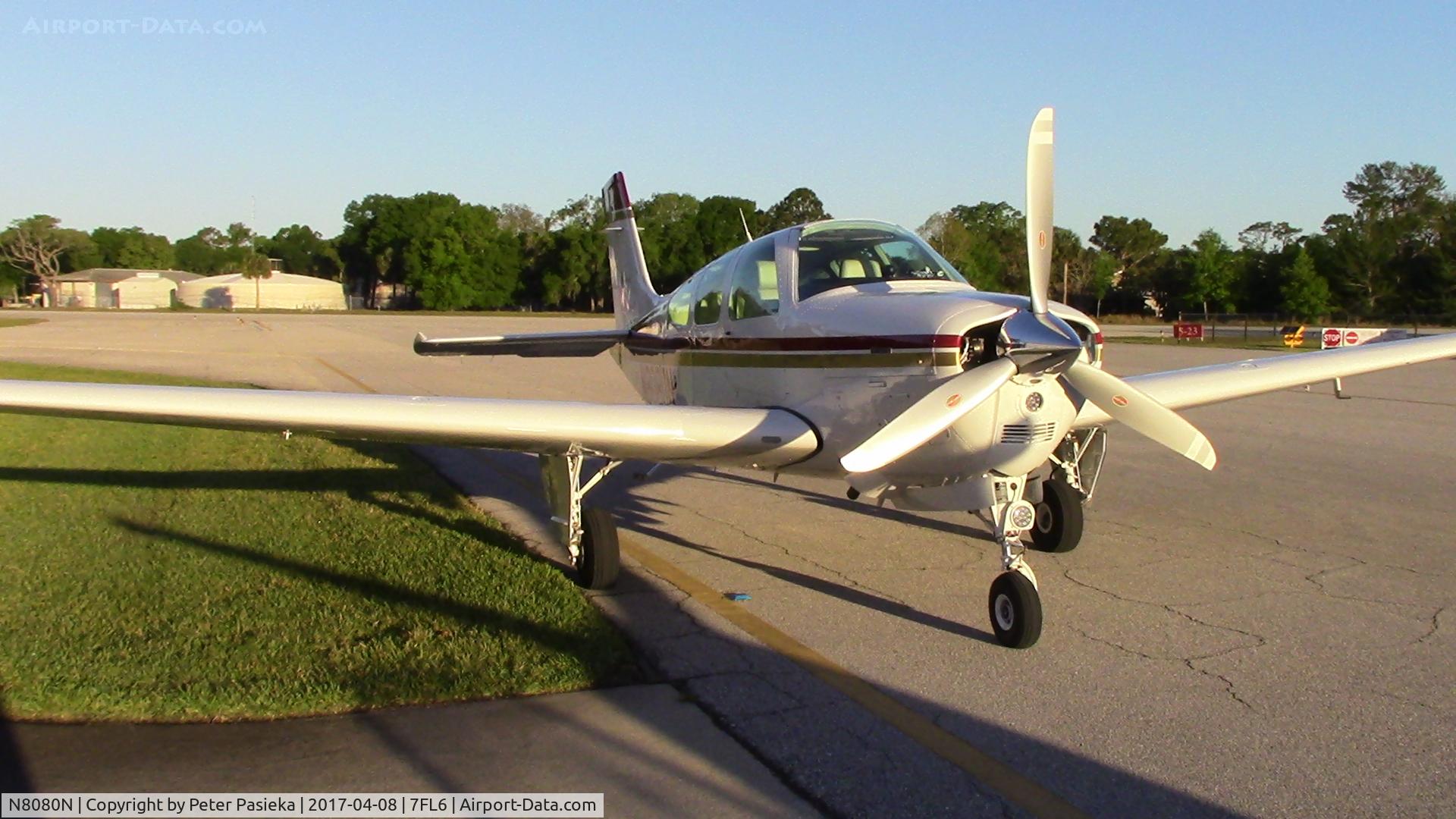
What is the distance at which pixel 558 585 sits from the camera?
6.95 meters

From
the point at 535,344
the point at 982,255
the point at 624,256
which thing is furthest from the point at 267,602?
the point at 982,255

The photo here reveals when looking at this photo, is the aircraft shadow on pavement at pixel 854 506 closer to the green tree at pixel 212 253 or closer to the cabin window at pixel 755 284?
the cabin window at pixel 755 284

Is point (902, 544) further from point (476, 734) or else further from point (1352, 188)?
point (1352, 188)

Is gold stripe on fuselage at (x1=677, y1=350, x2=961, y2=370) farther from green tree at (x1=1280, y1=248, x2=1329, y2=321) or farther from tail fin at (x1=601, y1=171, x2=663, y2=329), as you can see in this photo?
green tree at (x1=1280, y1=248, x2=1329, y2=321)

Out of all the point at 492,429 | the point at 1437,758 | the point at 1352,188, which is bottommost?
the point at 1437,758

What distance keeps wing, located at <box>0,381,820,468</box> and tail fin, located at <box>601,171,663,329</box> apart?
5.68m

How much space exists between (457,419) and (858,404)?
91.6 inches

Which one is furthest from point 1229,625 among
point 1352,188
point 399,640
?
point 1352,188

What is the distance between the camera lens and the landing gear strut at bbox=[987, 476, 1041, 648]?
5684mm

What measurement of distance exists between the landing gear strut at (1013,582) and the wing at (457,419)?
1253mm

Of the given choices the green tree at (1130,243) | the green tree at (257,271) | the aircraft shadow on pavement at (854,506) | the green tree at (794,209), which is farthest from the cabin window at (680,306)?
the green tree at (257,271)

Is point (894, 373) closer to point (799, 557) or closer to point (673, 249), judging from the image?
point (799, 557)

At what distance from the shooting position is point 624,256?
12.7 m

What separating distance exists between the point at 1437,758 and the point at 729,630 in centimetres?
331
